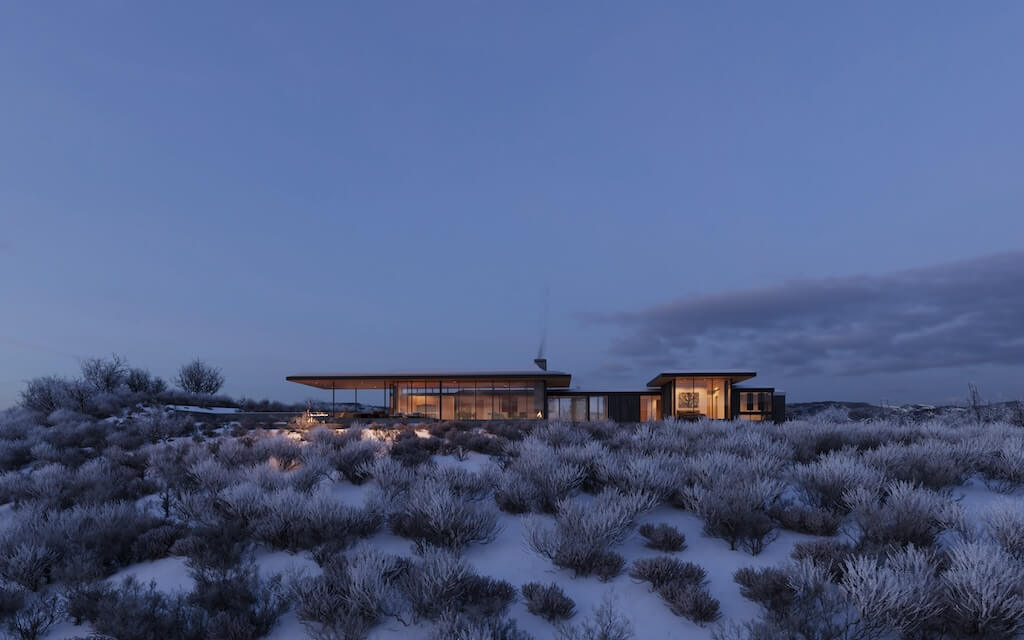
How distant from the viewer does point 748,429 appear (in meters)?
11.3

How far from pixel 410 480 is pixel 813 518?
525 cm

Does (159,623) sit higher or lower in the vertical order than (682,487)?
lower

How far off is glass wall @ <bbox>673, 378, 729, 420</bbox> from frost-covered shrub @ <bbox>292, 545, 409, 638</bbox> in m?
31.1

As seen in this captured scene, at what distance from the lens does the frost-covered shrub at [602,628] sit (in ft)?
13.6

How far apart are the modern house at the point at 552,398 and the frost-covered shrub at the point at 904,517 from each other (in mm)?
24972

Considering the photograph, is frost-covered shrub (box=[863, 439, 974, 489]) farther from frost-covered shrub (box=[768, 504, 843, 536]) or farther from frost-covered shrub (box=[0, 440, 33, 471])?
frost-covered shrub (box=[0, 440, 33, 471])

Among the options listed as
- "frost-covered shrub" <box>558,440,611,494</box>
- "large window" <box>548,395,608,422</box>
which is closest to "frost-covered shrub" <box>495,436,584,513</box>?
"frost-covered shrub" <box>558,440,611,494</box>

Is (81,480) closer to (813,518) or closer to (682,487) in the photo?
(682,487)

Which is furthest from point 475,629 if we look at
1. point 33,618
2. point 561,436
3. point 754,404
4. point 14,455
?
point 754,404

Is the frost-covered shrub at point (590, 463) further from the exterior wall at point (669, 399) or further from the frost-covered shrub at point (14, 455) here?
the exterior wall at point (669, 399)

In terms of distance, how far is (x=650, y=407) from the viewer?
3909 cm

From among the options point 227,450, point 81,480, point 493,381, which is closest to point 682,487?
point 227,450

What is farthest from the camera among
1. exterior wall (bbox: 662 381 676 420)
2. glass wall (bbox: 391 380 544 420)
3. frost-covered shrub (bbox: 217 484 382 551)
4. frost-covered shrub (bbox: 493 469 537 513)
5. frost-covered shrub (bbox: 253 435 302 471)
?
exterior wall (bbox: 662 381 676 420)

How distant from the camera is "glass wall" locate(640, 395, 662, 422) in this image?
126 feet
